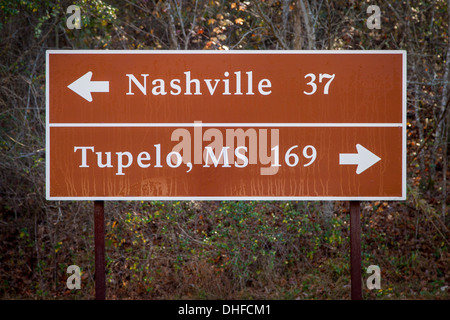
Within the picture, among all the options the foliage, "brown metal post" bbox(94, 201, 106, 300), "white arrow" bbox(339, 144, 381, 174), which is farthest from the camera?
the foliage

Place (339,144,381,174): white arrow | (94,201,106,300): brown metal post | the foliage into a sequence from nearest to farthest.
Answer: (339,144,381,174): white arrow, (94,201,106,300): brown metal post, the foliage

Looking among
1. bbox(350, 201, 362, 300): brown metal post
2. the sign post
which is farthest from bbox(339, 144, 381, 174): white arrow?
bbox(350, 201, 362, 300): brown metal post

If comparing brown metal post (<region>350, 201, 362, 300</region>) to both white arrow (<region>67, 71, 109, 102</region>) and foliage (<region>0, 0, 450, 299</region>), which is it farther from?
foliage (<region>0, 0, 450, 299</region>)

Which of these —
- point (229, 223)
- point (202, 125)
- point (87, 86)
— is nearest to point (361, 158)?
point (202, 125)

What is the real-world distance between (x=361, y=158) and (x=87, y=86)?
2.48 m

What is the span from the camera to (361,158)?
4.30m

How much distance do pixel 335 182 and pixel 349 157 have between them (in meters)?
0.25

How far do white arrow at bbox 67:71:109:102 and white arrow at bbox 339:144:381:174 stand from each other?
218 centimetres

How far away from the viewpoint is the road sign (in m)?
4.34

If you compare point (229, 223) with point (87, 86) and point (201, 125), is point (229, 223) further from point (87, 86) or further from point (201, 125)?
point (87, 86)

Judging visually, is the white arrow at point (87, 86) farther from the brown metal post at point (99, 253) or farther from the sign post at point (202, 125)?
the brown metal post at point (99, 253)

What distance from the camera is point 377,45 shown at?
9977mm

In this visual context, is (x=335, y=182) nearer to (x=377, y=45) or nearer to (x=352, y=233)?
(x=352, y=233)

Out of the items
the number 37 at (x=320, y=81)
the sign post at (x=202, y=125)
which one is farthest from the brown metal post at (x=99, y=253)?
the number 37 at (x=320, y=81)
